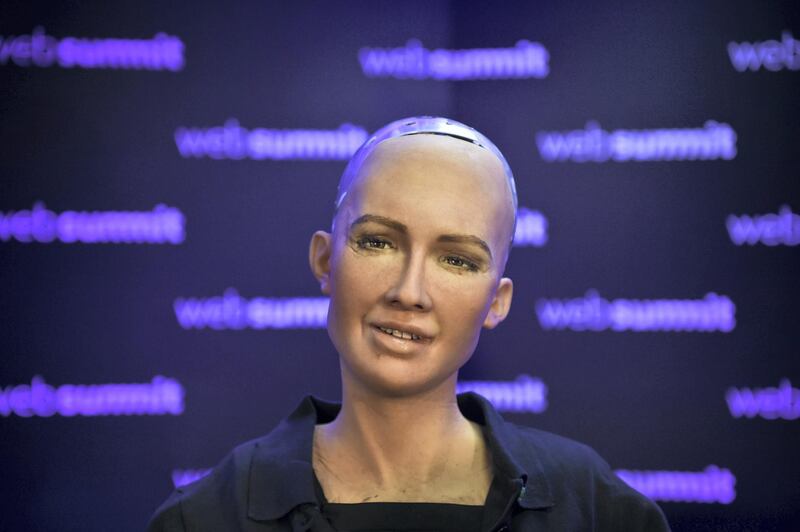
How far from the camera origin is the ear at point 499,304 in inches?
78.4

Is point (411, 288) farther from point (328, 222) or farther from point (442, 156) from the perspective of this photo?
point (328, 222)

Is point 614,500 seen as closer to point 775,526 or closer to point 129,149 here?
point 775,526

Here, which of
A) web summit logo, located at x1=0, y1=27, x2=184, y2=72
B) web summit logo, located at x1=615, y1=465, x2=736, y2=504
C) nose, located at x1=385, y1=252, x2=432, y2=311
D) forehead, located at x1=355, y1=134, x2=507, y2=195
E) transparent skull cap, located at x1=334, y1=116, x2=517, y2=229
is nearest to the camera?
nose, located at x1=385, y1=252, x2=432, y2=311

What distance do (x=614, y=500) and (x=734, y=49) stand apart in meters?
2.16

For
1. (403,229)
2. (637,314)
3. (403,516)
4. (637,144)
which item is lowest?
(403,516)

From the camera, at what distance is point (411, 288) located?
175 cm

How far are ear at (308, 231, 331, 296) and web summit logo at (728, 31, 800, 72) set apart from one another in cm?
212

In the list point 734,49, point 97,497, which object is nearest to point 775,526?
point 734,49

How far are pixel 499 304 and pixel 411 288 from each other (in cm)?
34

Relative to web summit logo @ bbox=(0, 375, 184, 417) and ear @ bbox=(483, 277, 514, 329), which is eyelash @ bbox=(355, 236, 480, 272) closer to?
ear @ bbox=(483, 277, 514, 329)

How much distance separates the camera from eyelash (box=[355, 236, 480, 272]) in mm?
1836

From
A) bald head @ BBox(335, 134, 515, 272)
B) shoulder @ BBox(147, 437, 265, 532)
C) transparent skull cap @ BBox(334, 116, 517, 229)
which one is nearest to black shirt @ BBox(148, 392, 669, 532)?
shoulder @ BBox(147, 437, 265, 532)

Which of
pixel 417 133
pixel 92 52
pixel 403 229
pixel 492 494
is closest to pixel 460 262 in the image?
pixel 403 229

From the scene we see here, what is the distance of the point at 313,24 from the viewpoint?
3422 millimetres
